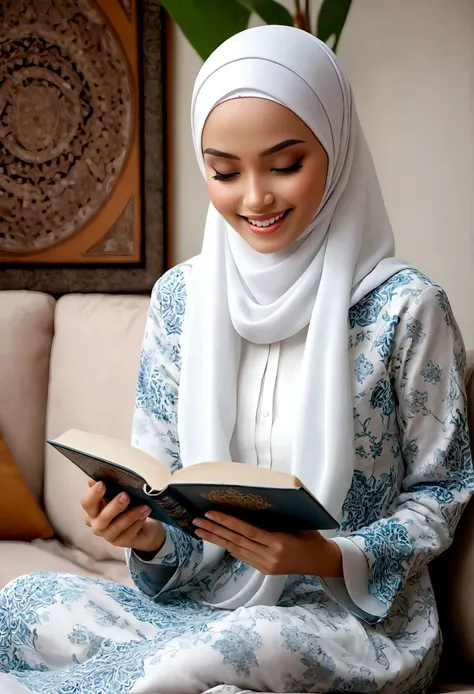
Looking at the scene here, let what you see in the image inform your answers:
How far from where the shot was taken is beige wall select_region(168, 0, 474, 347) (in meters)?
2.50

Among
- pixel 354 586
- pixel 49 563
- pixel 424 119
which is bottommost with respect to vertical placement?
pixel 49 563

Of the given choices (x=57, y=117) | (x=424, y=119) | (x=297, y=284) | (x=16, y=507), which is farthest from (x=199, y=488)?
(x=57, y=117)

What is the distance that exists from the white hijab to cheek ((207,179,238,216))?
79mm

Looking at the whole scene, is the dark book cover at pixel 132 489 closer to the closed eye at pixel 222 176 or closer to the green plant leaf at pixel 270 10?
the closed eye at pixel 222 176

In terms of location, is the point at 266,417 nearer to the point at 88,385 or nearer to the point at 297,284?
the point at 297,284

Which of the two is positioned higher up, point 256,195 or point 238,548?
point 256,195

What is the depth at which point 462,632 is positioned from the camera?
4.94ft

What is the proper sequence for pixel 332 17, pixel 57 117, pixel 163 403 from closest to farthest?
1. pixel 163 403
2. pixel 332 17
3. pixel 57 117

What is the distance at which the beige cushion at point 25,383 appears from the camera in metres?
2.24

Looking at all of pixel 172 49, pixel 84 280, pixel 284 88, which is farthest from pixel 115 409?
pixel 172 49

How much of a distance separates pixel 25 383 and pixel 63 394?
110 millimetres

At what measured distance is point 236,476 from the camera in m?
1.11

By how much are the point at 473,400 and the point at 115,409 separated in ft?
2.67

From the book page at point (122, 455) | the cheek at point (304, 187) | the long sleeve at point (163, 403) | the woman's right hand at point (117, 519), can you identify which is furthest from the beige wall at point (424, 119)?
the book page at point (122, 455)
